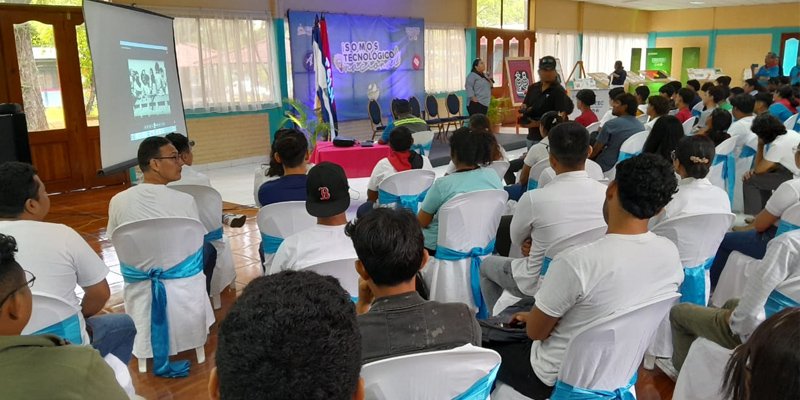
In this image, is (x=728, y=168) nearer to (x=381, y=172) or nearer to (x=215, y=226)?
(x=381, y=172)

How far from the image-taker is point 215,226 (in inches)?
137

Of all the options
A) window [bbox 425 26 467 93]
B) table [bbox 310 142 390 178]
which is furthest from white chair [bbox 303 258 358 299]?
window [bbox 425 26 467 93]

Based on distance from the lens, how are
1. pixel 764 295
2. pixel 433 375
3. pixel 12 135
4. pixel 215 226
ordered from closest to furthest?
pixel 433 375, pixel 764 295, pixel 215 226, pixel 12 135

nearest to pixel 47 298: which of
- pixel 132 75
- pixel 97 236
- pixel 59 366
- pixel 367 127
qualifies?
pixel 59 366

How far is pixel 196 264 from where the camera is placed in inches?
110

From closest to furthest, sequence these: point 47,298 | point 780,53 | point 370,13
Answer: point 47,298 < point 370,13 < point 780,53

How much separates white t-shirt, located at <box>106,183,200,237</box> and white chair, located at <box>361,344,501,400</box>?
176 cm

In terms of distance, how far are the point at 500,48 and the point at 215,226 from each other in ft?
35.6

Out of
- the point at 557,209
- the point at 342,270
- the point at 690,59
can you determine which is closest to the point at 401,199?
the point at 557,209

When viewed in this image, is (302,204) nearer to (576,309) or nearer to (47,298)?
(47,298)

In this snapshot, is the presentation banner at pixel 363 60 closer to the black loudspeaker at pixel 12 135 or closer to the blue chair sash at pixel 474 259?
the black loudspeaker at pixel 12 135

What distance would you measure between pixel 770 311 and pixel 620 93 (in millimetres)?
3408

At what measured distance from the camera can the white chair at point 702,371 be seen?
204 cm

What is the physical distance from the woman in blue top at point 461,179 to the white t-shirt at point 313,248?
786 millimetres
